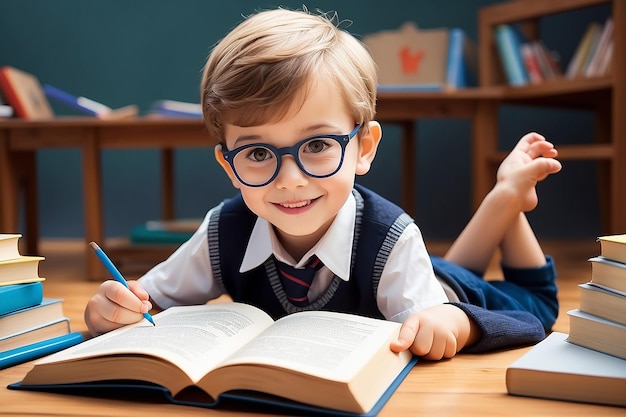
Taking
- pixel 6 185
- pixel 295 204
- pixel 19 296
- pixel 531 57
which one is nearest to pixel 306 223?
pixel 295 204

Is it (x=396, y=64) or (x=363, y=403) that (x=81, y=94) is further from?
(x=363, y=403)

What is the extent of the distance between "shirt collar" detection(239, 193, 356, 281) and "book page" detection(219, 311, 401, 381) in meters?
0.15

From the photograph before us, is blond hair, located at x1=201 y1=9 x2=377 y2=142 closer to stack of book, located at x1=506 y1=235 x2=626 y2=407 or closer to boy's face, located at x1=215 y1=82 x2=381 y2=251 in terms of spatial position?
boy's face, located at x1=215 y1=82 x2=381 y2=251

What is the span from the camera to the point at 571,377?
827 mm

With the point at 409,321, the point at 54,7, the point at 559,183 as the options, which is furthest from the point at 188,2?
the point at 409,321

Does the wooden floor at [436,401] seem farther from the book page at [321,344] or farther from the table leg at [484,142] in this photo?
the table leg at [484,142]

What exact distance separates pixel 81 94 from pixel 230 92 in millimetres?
2368

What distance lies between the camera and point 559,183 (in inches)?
120

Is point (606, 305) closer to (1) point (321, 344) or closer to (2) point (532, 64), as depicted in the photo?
(1) point (321, 344)

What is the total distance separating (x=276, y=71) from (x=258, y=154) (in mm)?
120

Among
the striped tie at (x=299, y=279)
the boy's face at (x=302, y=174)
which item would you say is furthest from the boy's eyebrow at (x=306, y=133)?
the striped tie at (x=299, y=279)

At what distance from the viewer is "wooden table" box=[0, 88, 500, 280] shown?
2.07 m

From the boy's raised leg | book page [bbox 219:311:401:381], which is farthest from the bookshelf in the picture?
book page [bbox 219:311:401:381]

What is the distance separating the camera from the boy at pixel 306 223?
1.02 metres
